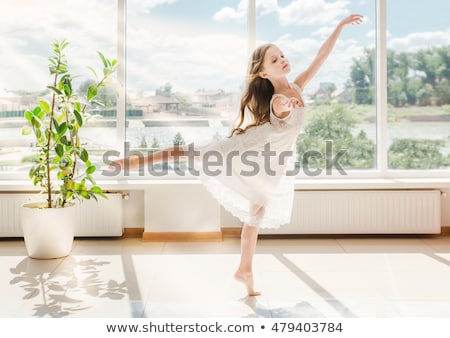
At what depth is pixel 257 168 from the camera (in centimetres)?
299

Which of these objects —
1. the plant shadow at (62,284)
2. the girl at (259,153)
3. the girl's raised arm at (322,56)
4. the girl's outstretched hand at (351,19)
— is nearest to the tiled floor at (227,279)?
the plant shadow at (62,284)

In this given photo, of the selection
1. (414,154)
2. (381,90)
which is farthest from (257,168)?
(414,154)

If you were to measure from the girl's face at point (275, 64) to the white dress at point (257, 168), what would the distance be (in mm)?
151

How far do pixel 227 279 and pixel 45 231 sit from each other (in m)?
1.43

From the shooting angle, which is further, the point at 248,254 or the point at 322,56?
the point at 322,56

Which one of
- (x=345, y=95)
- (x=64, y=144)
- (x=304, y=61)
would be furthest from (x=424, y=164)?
(x=64, y=144)

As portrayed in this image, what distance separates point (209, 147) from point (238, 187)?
284mm

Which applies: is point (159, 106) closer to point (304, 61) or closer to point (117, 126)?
point (117, 126)

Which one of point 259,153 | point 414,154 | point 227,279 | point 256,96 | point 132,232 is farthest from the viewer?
point 414,154

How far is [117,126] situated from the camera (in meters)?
4.77

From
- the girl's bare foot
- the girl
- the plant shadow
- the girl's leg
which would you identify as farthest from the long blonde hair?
the plant shadow

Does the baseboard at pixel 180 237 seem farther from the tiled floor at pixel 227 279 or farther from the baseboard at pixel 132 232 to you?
the baseboard at pixel 132 232

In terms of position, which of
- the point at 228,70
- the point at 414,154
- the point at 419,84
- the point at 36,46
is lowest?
the point at 414,154

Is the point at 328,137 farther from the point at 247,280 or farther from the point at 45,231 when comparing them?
the point at 45,231
